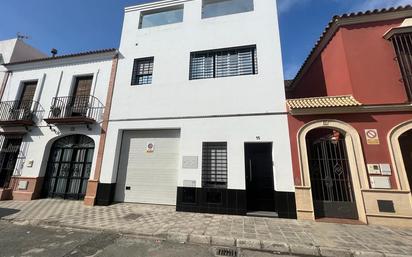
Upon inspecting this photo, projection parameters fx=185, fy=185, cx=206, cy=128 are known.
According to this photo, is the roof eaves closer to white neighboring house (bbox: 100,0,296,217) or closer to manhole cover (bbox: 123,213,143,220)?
white neighboring house (bbox: 100,0,296,217)

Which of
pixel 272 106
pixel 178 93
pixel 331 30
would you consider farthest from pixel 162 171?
pixel 331 30

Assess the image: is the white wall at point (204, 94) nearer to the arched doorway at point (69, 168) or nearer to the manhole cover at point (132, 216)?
the arched doorway at point (69, 168)

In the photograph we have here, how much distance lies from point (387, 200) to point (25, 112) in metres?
16.4

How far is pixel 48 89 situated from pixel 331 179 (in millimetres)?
14465

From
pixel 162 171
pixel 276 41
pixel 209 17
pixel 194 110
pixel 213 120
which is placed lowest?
pixel 162 171

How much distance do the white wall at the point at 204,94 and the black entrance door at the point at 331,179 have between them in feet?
3.88

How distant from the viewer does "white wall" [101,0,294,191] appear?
7418 millimetres

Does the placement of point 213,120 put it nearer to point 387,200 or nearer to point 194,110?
point 194,110

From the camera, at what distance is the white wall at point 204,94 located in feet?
24.3

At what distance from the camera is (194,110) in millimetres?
8320

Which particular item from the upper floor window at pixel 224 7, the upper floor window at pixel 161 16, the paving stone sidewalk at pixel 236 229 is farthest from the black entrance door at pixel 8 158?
the upper floor window at pixel 224 7

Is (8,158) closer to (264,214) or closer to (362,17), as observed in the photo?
(264,214)

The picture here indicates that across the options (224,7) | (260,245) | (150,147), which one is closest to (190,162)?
(150,147)

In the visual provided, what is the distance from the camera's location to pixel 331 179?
675cm
